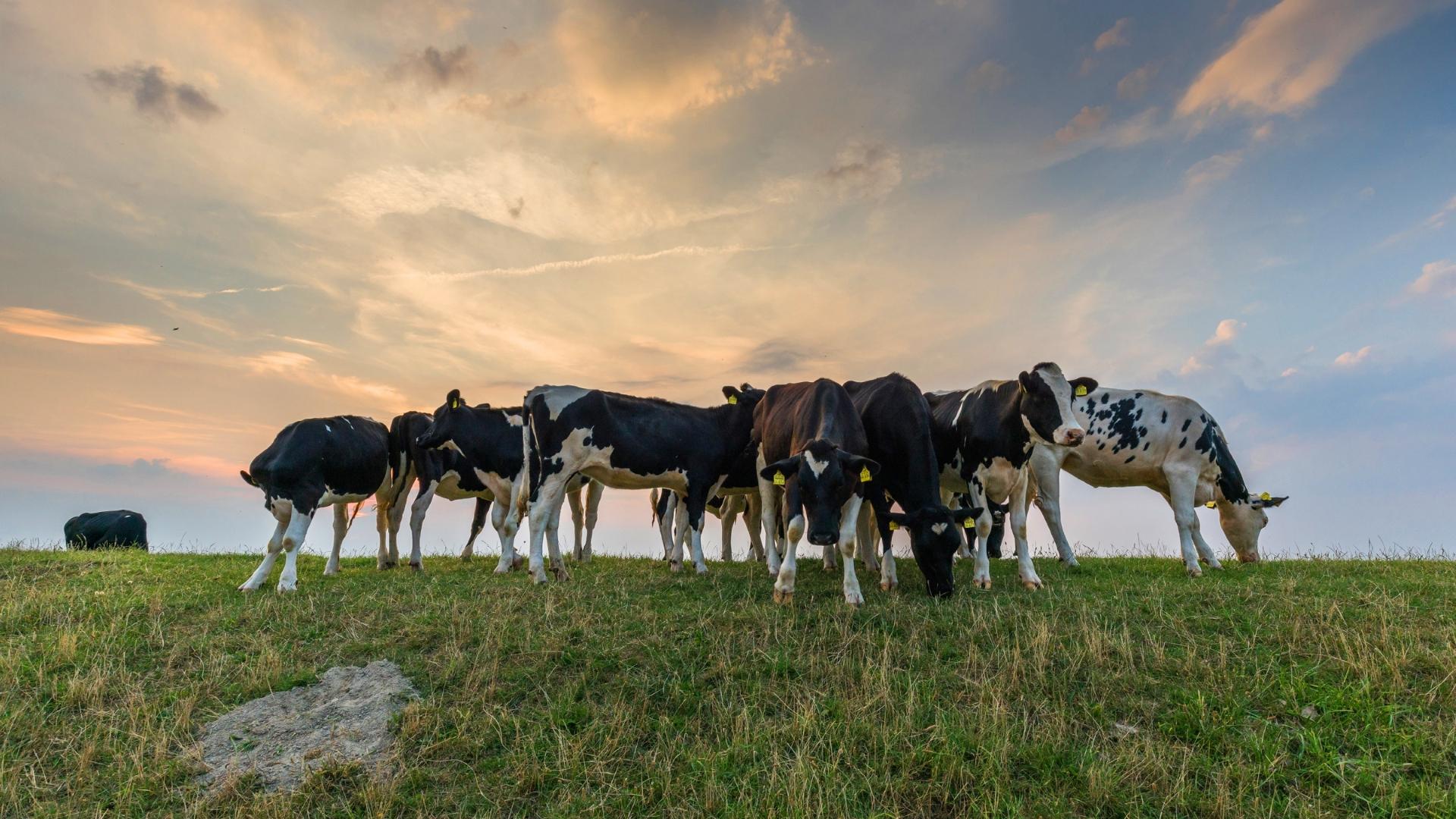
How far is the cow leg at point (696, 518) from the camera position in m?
14.0

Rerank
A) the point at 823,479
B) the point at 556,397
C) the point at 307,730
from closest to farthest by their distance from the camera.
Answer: the point at 307,730 → the point at 823,479 → the point at 556,397

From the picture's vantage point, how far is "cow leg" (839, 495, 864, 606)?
1015 centimetres

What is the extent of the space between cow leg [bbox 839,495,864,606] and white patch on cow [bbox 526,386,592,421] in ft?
17.2

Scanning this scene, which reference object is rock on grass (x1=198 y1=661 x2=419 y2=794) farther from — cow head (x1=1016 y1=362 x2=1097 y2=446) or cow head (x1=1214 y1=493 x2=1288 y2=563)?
cow head (x1=1214 y1=493 x2=1288 y2=563)

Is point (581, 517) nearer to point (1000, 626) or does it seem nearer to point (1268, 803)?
point (1000, 626)

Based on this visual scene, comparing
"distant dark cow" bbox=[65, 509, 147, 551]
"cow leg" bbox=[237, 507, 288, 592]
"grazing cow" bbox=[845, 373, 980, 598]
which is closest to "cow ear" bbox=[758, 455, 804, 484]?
"grazing cow" bbox=[845, 373, 980, 598]

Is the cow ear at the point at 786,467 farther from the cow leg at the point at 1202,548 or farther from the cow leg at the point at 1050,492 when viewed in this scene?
the cow leg at the point at 1202,548

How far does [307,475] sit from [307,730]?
22.7ft

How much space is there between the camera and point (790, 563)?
10.3m

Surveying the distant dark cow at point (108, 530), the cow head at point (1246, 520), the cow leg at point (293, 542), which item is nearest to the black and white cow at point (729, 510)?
the cow leg at point (293, 542)

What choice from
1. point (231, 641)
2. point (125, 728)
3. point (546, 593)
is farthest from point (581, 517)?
point (125, 728)

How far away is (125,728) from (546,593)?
478 centimetres

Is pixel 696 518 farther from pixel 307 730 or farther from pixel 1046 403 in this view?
pixel 307 730

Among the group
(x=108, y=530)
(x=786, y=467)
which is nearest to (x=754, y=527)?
(x=786, y=467)
